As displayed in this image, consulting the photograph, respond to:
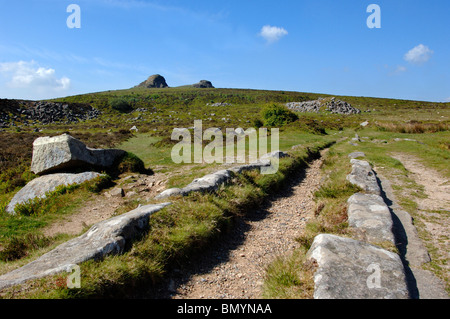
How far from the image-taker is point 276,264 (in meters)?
4.34

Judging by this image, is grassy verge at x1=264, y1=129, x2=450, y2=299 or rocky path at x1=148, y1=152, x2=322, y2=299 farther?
rocky path at x1=148, y1=152, x2=322, y2=299

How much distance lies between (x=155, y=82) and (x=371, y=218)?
186 metres

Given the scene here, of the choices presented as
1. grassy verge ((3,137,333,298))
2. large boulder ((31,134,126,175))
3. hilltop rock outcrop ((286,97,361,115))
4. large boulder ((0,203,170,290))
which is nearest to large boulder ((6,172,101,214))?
large boulder ((31,134,126,175))

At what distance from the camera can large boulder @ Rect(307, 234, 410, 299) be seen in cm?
321

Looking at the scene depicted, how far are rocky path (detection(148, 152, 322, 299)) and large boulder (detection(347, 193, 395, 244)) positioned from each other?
4.27 feet

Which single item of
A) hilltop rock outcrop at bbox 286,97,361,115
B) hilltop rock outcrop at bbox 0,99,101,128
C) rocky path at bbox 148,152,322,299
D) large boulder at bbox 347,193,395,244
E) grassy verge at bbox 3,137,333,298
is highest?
hilltop rock outcrop at bbox 286,97,361,115

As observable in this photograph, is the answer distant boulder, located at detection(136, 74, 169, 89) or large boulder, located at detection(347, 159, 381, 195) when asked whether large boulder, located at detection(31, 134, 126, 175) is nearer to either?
large boulder, located at detection(347, 159, 381, 195)

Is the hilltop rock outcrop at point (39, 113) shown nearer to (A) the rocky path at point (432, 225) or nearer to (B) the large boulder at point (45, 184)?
(B) the large boulder at point (45, 184)

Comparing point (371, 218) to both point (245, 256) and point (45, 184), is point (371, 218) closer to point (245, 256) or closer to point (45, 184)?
point (245, 256)

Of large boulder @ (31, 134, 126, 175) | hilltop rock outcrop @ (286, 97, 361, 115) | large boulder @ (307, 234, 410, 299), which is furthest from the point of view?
hilltop rock outcrop @ (286, 97, 361, 115)

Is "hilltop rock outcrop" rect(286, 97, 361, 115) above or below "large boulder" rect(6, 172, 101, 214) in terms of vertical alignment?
above

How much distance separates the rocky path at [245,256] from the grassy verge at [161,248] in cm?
27

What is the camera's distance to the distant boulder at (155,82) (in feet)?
571
